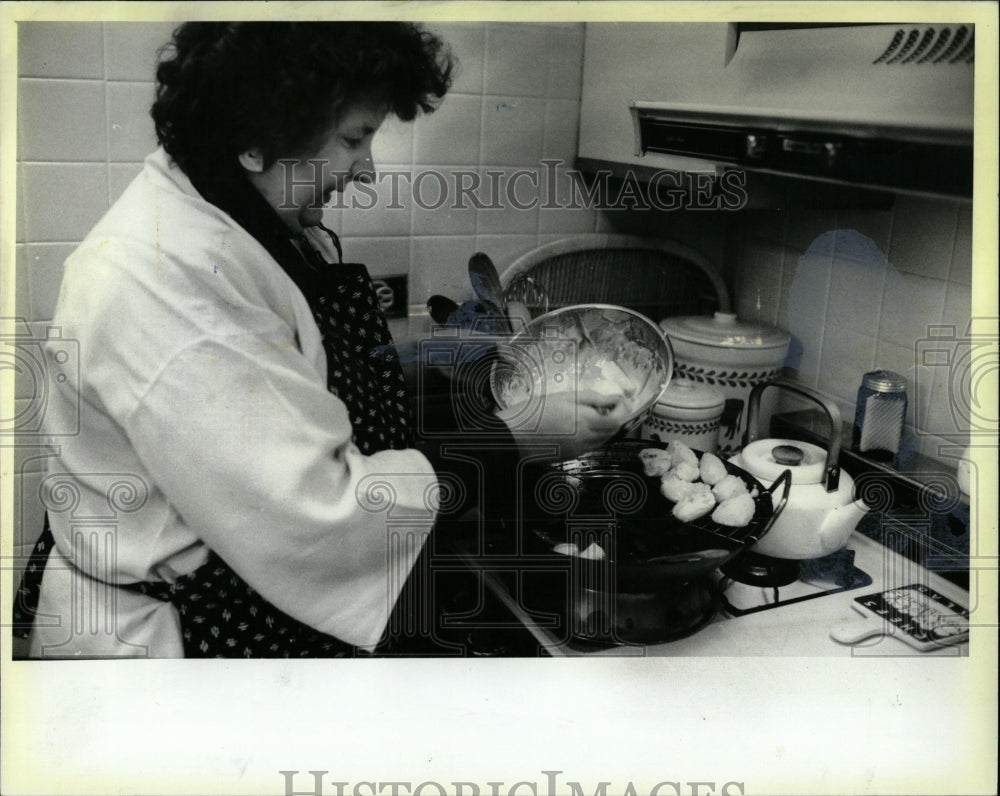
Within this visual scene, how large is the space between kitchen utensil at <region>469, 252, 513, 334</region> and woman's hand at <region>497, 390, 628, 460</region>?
0.26 ft

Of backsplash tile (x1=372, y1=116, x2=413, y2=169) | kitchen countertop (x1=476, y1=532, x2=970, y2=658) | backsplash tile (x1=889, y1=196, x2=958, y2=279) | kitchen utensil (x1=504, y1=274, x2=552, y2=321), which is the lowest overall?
kitchen countertop (x1=476, y1=532, x2=970, y2=658)

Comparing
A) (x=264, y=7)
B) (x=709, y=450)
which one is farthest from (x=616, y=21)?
(x=709, y=450)

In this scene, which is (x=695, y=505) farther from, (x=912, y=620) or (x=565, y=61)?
(x=565, y=61)

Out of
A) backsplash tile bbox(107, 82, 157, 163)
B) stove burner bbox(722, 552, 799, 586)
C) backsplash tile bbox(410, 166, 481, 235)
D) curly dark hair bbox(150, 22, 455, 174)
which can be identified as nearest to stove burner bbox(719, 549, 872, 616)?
stove burner bbox(722, 552, 799, 586)

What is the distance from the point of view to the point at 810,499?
86cm

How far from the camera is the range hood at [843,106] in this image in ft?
2.29

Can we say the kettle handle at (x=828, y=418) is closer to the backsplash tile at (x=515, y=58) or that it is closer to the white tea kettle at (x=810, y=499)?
the white tea kettle at (x=810, y=499)

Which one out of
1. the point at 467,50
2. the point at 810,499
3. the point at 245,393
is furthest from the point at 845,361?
the point at 245,393

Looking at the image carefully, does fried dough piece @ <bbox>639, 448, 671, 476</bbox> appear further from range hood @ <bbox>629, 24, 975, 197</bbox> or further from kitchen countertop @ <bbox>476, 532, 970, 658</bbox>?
range hood @ <bbox>629, 24, 975, 197</bbox>

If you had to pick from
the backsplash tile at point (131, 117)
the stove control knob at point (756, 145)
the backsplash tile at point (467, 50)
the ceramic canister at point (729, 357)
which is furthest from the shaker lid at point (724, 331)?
the backsplash tile at point (131, 117)

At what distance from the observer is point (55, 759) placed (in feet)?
2.80

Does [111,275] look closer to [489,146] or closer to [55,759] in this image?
[489,146]

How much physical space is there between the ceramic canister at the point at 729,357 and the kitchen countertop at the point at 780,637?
18cm

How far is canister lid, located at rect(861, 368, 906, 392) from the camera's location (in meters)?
0.88
